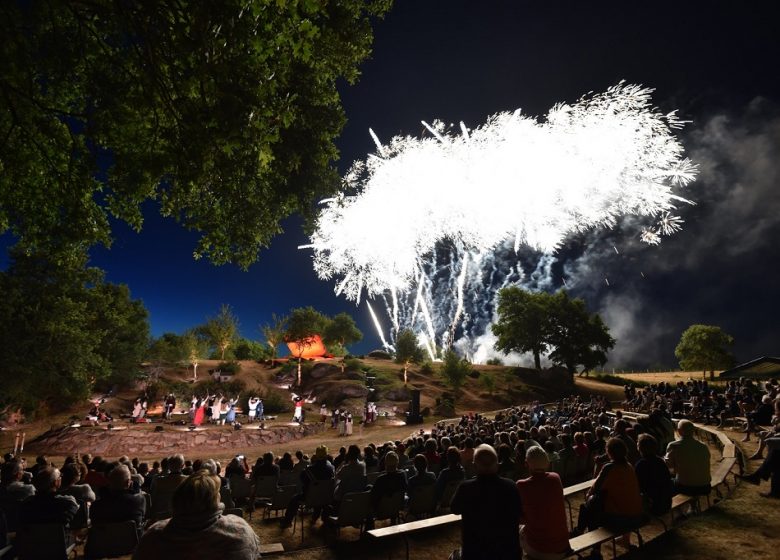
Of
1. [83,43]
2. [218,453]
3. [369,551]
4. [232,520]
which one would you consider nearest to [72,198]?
[83,43]

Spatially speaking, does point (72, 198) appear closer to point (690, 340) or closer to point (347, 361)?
point (347, 361)

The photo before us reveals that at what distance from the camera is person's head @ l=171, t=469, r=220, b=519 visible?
263 cm

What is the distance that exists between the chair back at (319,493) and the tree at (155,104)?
5.84 meters

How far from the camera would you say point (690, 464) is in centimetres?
630

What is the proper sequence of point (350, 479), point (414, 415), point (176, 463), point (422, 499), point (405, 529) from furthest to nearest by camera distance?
point (414, 415), point (176, 463), point (350, 479), point (422, 499), point (405, 529)

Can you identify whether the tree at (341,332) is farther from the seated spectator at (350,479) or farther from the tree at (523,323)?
the seated spectator at (350,479)

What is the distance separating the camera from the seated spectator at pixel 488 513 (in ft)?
12.0

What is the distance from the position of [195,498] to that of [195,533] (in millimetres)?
220

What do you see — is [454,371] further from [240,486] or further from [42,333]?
[240,486]

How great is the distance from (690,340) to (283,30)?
86301 millimetres

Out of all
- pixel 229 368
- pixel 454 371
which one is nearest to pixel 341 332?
pixel 229 368

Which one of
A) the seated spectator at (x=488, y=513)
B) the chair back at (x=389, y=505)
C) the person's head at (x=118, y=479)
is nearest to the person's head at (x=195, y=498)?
the seated spectator at (x=488, y=513)

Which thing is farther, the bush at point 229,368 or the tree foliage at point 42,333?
the bush at point 229,368

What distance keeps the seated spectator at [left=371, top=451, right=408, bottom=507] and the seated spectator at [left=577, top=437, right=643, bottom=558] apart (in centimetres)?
300
